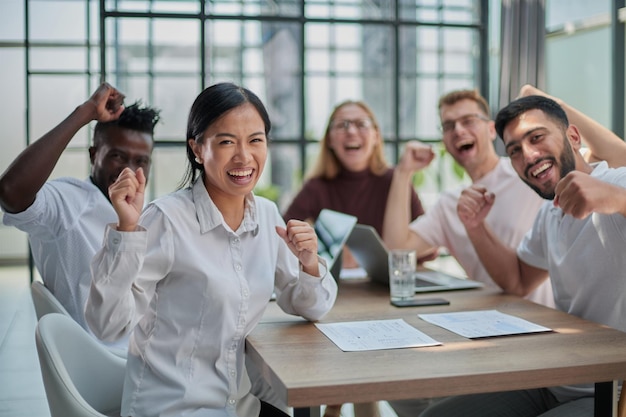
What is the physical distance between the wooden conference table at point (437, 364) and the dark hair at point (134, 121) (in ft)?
2.97

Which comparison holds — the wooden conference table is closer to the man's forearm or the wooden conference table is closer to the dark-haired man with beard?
the dark-haired man with beard

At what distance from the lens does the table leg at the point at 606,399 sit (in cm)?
159

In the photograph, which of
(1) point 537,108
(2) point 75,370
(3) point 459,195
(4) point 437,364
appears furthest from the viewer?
(3) point 459,195

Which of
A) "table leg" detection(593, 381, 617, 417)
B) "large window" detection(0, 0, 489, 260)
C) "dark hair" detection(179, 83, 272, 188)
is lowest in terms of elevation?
"table leg" detection(593, 381, 617, 417)

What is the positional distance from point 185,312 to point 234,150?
413 millimetres

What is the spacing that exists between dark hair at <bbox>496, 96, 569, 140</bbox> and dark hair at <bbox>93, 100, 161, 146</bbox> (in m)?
1.18

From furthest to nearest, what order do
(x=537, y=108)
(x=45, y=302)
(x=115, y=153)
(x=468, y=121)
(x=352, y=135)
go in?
(x=352, y=135) → (x=468, y=121) → (x=115, y=153) → (x=537, y=108) → (x=45, y=302)

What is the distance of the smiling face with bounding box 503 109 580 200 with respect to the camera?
214cm

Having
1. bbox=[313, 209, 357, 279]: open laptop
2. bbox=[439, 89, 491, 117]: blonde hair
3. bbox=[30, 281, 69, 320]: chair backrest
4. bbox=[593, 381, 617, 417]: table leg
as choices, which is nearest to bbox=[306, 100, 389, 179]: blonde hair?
bbox=[439, 89, 491, 117]: blonde hair

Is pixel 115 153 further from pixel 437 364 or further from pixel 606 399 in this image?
pixel 606 399

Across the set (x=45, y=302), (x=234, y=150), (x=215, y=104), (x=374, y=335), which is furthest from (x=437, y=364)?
(x=45, y=302)

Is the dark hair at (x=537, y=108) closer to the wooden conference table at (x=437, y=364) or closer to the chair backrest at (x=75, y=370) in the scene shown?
the wooden conference table at (x=437, y=364)

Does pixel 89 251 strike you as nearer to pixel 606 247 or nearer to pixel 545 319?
pixel 545 319

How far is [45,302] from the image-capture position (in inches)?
81.0
